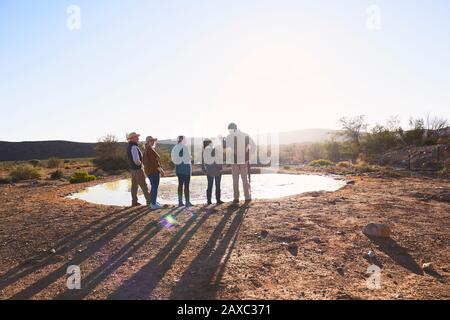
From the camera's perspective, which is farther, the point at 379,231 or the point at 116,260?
the point at 379,231

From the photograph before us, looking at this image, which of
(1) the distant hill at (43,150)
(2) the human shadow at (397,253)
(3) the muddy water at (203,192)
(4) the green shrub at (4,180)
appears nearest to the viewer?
(2) the human shadow at (397,253)

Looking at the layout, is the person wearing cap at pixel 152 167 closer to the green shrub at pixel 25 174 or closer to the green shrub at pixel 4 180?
the green shrub at pixel 4 180

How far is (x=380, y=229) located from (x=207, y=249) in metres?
2.86

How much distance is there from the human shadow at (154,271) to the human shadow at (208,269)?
30 centimetres

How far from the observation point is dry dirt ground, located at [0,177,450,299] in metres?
3.92

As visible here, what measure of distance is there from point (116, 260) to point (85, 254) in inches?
26.8

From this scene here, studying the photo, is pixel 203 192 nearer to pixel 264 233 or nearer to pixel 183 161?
pixel 183 161

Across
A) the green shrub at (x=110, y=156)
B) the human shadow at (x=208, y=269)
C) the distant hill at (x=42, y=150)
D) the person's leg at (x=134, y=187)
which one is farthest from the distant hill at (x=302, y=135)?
the human shadow at (x=208, y=269)

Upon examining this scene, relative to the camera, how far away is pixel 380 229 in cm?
566

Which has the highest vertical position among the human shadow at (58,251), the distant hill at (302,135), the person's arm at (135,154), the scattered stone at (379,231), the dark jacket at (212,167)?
the distant hill at (302,135)

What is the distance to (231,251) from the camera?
5168mm

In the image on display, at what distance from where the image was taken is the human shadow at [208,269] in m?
3.79

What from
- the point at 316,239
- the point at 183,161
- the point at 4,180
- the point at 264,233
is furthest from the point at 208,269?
the point at 4,180

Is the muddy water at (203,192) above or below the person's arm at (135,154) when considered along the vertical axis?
below
